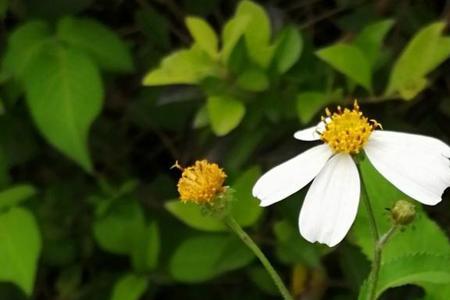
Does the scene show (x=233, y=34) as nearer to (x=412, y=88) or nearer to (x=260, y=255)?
(x=412, y=88)

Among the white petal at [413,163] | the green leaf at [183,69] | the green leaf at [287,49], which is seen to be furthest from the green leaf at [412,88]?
the white petal at [413,163]

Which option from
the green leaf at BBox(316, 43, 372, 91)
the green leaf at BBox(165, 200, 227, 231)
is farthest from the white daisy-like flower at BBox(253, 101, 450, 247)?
the green leaf at BBox(165, 200, 227, 231)

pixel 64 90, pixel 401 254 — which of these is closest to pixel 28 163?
pixel 64 90

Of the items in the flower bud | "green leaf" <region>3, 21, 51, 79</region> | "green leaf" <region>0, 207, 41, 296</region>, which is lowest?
"green leaf" <region>0, 207, 41, 296</region>

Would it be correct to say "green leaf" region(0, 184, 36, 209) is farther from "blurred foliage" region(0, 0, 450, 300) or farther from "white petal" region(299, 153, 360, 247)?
"white petal" region(299, 153, 360, 247)

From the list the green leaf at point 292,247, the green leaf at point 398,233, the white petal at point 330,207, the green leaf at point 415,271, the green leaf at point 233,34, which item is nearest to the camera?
the white petal at point 330,207

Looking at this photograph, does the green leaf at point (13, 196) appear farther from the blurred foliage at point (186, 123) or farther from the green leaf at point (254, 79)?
the green leaf at point (254, 79)
